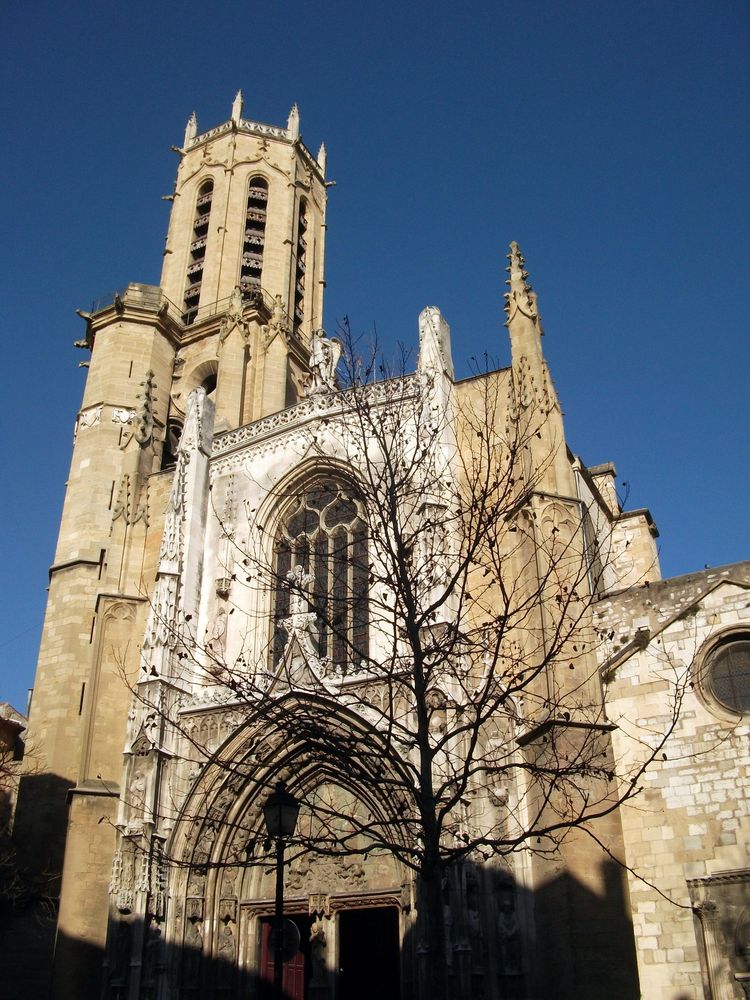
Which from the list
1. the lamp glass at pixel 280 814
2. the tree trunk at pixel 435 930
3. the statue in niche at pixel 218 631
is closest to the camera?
the tree trunk at pixel 435 930

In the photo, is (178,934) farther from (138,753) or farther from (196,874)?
(138,753)

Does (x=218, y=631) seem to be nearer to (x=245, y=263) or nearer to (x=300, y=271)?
(x=245, y=263)

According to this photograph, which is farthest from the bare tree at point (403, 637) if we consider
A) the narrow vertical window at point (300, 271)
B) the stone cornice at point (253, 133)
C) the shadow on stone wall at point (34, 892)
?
the stone cornice at point (253, 133)

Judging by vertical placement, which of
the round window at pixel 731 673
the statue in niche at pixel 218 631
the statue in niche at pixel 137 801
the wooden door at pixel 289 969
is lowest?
the wooden door at pixel 289 969

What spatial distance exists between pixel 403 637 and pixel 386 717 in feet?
2.91

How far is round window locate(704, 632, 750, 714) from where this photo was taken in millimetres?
13961

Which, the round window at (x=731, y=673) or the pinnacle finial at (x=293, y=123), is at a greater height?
the pinnacle finial at (x=293, y=123)

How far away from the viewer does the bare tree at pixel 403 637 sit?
11.6 metres

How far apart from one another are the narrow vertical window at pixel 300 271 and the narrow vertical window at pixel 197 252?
10.5ft

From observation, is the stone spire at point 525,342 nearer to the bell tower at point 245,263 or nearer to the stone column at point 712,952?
the stone column at point 712,952

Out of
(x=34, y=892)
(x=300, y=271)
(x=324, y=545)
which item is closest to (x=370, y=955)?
(x=34, y=892)

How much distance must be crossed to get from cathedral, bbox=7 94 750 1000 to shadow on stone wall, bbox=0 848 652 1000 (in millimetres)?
39

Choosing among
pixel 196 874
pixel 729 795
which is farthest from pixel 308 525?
pixel 729 795

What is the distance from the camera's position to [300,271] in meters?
34.3
